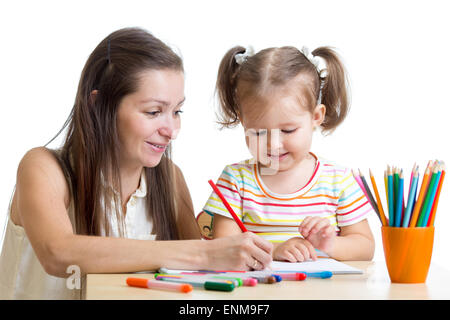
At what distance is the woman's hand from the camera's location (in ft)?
3.24

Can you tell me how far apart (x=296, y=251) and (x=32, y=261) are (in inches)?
24.8

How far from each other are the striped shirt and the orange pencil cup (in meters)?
0.39

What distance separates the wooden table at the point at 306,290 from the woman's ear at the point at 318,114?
0.48m

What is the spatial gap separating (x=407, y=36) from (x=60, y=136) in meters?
1.46

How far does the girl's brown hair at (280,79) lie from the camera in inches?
52.0

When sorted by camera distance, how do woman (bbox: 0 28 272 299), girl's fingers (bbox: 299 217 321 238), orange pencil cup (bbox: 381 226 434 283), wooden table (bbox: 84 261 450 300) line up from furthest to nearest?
woman (bbox: 0 28 272 299) < girl's fingers (bbox: 299 217 321 238) < orange pencil cup (bbox: 381 226 434 283) < wooden table (bbox: 84 261 450 300)

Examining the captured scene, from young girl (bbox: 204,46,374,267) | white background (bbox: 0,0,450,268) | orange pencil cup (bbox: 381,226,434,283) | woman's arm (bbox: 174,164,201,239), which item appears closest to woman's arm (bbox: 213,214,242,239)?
young girl (bbox: 204,46,374,267)

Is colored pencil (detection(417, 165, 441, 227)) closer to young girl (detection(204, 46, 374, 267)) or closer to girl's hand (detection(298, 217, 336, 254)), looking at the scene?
girl's hand (detection(298, 217, 336, 254))

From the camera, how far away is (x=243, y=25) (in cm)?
215

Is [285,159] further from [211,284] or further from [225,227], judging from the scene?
[211,284]

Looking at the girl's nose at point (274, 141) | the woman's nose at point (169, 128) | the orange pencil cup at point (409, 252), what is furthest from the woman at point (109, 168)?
the orange pencil cup at point (409, 252)

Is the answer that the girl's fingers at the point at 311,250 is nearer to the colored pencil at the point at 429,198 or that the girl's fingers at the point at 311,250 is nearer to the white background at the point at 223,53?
the colored pencil at the point at 429,198

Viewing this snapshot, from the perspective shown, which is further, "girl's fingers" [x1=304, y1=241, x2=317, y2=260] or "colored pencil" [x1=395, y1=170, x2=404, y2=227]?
"girl's fingers" [x1=304, y1=241, x2=317, y2=260]

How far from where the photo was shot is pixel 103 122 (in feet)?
4.27
